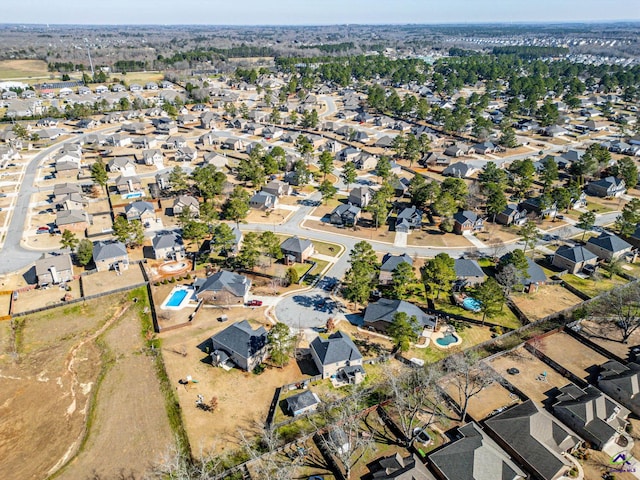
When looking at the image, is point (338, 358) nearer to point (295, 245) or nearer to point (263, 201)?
point (295, 245)

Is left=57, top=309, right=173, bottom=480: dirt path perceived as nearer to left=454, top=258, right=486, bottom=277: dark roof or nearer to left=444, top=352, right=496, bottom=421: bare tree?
left=444, top=352, right=496, bottom=421: bare tree

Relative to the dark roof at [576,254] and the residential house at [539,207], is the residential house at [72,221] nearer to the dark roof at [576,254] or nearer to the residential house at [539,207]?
the dark roof at [576,254]

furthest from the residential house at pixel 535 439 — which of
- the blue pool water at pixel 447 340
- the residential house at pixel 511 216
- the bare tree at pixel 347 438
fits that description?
the residential house at pixel 511 216

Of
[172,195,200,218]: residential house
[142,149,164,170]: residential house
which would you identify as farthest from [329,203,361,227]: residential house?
[142,149,164,170]: residential house

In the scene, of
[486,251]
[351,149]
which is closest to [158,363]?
[486,251]

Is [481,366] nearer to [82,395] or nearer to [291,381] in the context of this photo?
[291,381]
